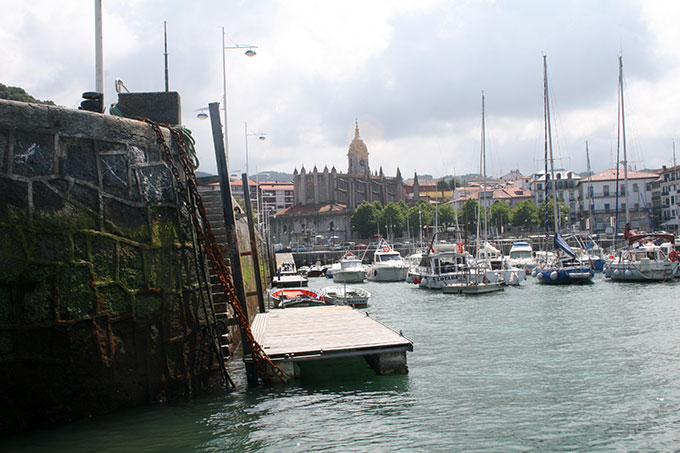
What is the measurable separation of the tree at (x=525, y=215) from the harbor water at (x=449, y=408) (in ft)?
390

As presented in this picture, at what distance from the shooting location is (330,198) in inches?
7136

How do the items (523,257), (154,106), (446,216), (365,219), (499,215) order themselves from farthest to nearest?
(365,219) < (446,216) < (499,215) < (523,257) < (154,106)

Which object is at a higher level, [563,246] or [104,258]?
[104,258]

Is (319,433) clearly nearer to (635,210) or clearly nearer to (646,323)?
(646,323)

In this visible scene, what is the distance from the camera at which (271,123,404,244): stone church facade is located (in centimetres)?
17300

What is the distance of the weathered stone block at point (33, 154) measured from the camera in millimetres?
9445

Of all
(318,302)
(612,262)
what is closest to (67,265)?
(318,302)

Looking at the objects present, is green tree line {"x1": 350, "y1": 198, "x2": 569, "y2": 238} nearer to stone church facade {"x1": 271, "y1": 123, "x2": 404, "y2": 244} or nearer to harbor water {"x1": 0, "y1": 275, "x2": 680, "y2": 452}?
stone church facade {"x1": 271, "y1": 123, "x2": 404, "y2": 244}

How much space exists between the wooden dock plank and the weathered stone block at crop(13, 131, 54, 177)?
6.08 meters

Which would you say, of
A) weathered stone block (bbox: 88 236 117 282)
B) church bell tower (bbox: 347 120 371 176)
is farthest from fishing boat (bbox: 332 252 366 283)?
church bell tower (bbox: 347 120 371 176)

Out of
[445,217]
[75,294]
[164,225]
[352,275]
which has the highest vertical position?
[445,217]

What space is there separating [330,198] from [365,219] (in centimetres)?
2364

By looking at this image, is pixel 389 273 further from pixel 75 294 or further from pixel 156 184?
pixel 75 294

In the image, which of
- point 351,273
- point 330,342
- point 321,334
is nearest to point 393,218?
point 351,273
